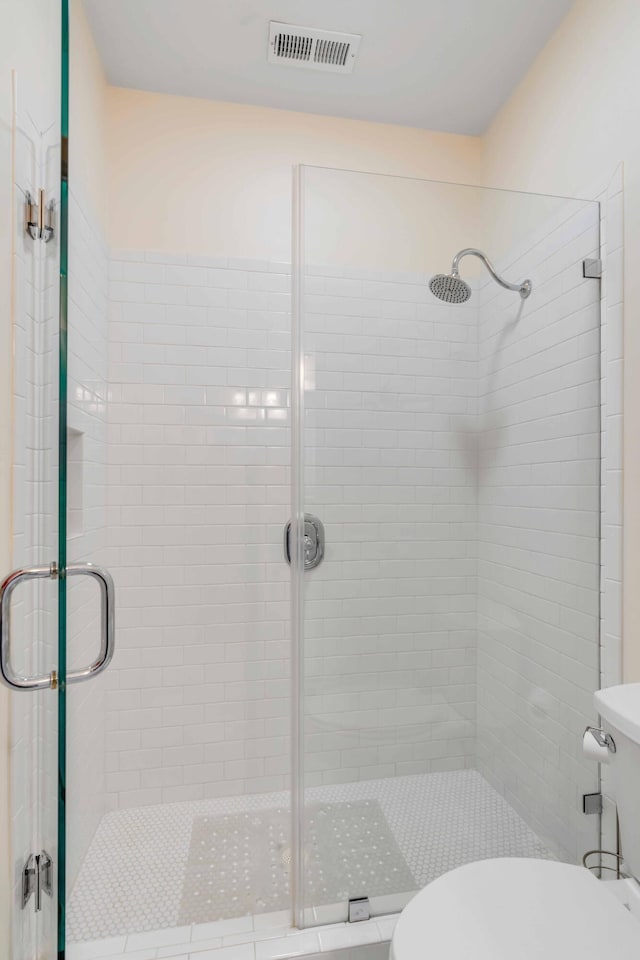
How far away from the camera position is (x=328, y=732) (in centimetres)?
Answer: 145

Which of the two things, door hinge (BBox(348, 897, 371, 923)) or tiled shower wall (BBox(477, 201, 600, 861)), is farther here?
tiled shower wall (BBox(477, 201, 600, 861))

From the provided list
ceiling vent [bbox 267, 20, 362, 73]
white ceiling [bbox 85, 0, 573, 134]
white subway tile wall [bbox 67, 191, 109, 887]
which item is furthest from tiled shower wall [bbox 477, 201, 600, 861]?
white subway tile wall [bbox 67, 191, 109, 887]

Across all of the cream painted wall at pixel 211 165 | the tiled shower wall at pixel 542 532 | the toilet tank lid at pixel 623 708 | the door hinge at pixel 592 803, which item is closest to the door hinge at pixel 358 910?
the tiled shower wall at pixel 542 532

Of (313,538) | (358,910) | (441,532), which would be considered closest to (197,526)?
(313,538)

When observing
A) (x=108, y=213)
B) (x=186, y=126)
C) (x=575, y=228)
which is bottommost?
(x=575, y=228)

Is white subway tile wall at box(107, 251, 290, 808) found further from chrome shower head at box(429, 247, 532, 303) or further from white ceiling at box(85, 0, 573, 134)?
chrome shower head at box(429, 247, 532, 303)

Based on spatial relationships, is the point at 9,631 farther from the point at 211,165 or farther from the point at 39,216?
the point at 211,165

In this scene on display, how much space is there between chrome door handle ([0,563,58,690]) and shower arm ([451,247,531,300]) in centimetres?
126

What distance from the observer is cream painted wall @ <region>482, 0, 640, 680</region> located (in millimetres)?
1413

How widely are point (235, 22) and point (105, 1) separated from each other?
0.40 m

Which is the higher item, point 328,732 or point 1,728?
point 1,728

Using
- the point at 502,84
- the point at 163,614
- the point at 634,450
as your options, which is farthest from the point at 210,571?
the point at 502,84

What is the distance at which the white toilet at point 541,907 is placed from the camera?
882mm

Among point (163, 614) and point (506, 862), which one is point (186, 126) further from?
point (506, 862)
